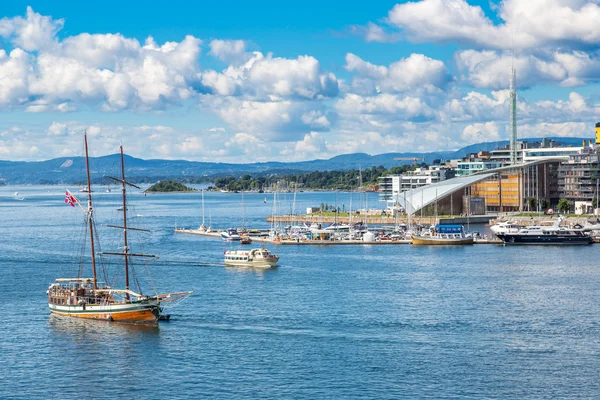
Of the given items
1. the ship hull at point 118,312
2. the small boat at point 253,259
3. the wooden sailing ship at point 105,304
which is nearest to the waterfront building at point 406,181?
the small boat at point 253,259

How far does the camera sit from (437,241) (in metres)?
76.0

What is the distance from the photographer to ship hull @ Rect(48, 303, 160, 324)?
1521 inches

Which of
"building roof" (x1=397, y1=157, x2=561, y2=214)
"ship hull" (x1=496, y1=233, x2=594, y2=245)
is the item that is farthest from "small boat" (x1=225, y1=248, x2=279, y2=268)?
"building roof" (x1=397, y1=157, x2=561, y2=214)

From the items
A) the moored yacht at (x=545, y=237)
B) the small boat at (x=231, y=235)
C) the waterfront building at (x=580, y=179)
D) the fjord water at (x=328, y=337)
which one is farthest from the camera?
the waterfront building at (x=580, y=179)

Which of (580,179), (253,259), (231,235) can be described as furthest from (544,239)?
(580,179)

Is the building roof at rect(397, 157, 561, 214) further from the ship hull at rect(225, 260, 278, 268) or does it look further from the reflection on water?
the reflection on water

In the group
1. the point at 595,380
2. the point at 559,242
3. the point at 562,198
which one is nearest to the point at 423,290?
the point at 595,380

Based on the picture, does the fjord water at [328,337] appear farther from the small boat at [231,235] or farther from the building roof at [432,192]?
the building roof at [432,192]

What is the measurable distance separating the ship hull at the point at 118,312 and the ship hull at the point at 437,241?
134ft

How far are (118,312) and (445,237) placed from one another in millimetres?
42646

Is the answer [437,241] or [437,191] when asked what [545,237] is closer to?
[437,241]

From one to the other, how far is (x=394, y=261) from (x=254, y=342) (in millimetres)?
30030

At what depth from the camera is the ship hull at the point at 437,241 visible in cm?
7556

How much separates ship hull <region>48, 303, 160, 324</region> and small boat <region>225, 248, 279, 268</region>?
20.9 m
